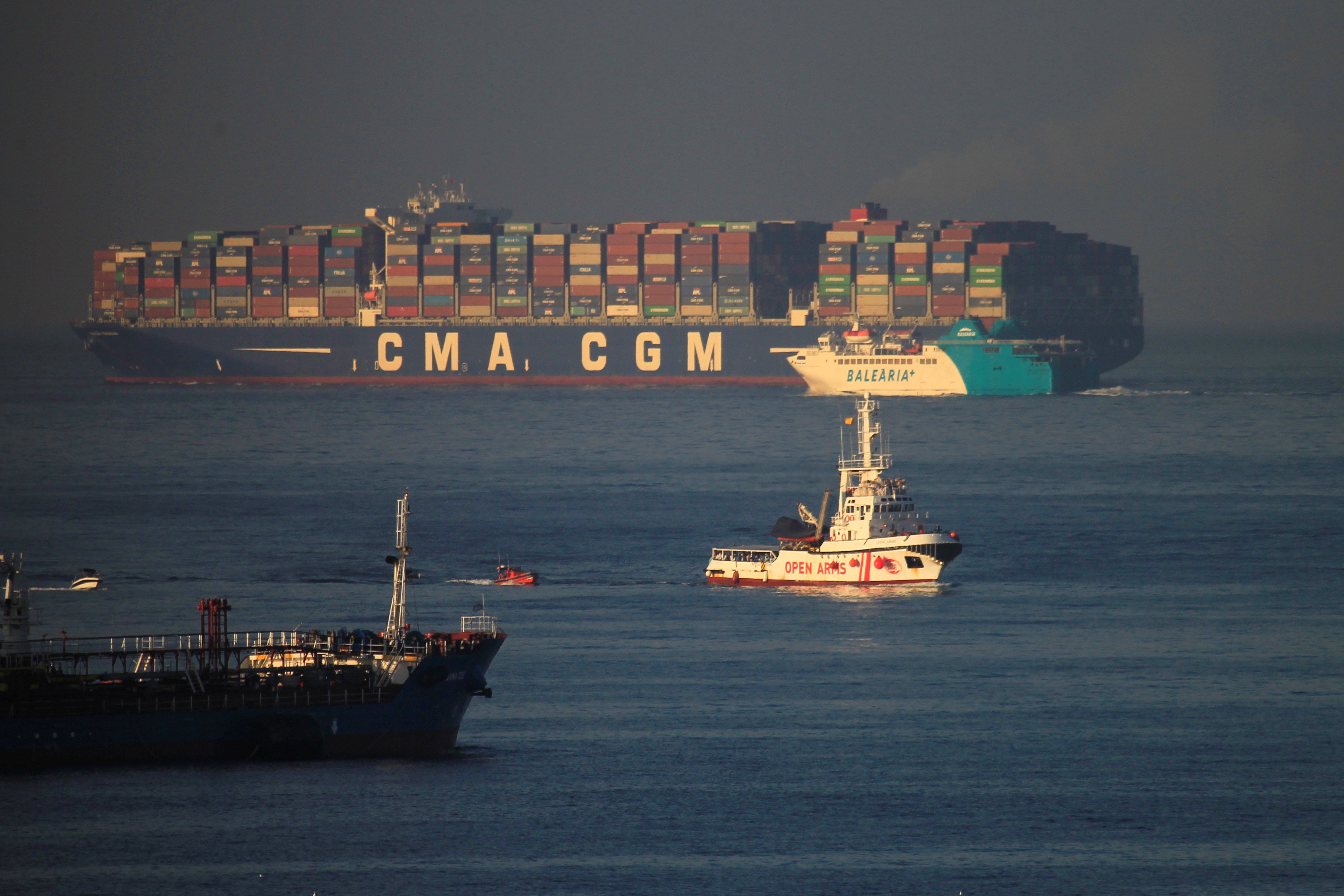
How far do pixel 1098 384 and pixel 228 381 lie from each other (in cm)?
7620

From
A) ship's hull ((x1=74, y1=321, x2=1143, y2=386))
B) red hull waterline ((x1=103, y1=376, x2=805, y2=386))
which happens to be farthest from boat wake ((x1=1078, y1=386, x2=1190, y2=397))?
red hull waterline ((x1=103, y1=376, x2=805, y2=386))

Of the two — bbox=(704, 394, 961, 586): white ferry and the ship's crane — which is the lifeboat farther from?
the ship's crane

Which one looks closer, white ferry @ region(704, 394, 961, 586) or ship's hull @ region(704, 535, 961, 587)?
white ferry @ region(704, 394, 961, 586)

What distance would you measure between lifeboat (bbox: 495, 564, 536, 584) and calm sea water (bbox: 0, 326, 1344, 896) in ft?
3.20

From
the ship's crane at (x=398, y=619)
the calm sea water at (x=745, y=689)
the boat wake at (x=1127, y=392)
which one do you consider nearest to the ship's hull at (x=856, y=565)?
the calm sea water at (x=745, y=689)

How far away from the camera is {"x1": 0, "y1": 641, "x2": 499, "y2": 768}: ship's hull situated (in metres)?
33.8

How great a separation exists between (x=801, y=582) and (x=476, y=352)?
107 meters

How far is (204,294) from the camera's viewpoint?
163625 millimetres

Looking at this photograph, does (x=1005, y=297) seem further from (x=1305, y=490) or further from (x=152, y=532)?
(x=152, y=532)

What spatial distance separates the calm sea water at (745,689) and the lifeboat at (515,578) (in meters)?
0.97

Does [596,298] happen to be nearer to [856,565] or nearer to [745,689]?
[856,565]

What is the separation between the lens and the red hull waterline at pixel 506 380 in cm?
15675

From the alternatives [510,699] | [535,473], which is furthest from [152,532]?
[510,699]

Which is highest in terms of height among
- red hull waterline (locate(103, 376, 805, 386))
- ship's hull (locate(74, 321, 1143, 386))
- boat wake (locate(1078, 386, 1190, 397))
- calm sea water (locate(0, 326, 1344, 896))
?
ship's hull (locate(74, 321, 1143, 386))
